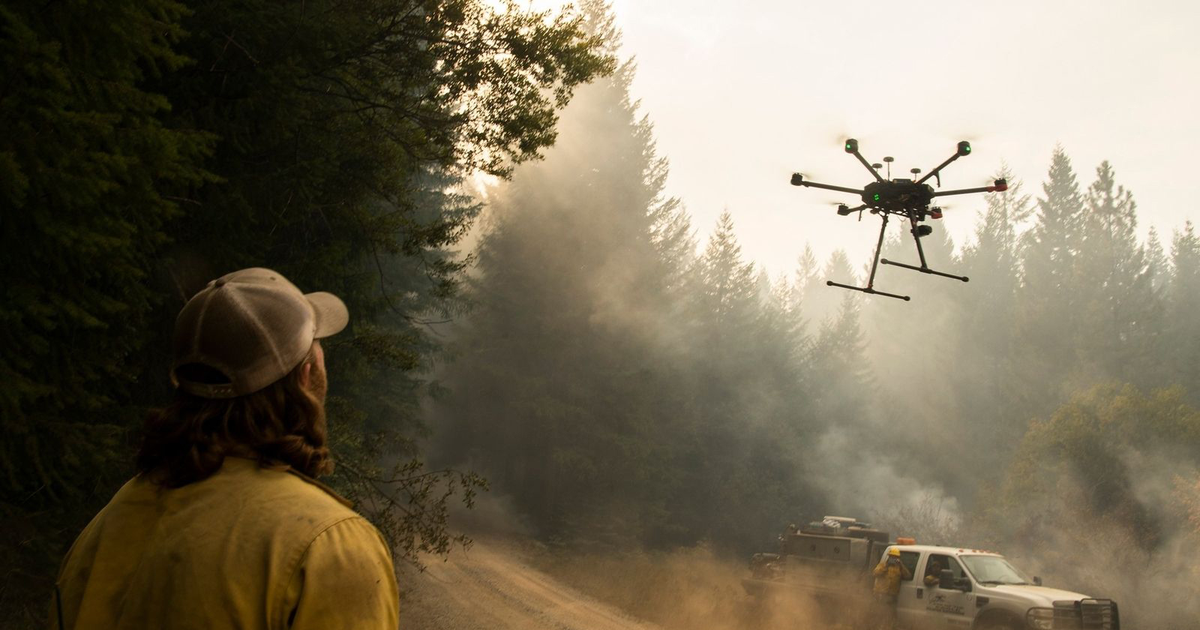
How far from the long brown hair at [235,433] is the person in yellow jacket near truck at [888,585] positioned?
1663 cm

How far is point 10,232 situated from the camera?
5965mm

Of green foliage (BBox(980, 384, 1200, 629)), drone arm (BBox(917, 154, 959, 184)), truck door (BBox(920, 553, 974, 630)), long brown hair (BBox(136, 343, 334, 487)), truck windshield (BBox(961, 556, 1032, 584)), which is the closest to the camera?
long brown hair (BBox(136, 343, 334, 487))

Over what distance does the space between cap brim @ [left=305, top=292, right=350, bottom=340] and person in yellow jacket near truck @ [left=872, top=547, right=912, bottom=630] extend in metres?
16.4

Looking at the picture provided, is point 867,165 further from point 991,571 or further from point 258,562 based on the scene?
point 258,562

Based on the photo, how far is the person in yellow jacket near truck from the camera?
16844 millimetres

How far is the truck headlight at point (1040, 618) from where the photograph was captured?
14.2 meters

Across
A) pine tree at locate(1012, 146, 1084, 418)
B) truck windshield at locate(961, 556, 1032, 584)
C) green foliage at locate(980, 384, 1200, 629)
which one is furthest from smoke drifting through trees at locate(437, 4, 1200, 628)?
truck windshield at locate(961, 556, 1032, 584)

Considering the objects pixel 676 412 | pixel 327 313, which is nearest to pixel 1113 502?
pixel 676 412

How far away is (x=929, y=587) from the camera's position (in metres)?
16.3

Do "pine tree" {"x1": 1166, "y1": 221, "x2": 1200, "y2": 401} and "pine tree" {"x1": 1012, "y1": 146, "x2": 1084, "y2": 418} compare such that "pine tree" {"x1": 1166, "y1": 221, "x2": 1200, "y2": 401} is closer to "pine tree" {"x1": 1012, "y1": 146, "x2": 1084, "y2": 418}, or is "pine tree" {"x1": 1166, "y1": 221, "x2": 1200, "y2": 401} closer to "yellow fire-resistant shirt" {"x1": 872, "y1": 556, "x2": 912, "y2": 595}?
"pine tree" {"x1": 1012, "y1": 146, "x2": 1084, "y2": 418}

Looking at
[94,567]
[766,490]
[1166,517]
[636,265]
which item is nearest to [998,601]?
[94,567]

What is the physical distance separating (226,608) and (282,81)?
A: 8.39 metres

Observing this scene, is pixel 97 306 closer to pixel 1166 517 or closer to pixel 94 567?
pixel 94 567

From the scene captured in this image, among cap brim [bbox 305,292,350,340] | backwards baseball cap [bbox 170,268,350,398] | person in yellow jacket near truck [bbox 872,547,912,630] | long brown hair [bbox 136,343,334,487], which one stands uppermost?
cap brim [bbox 305,292,350,340]
